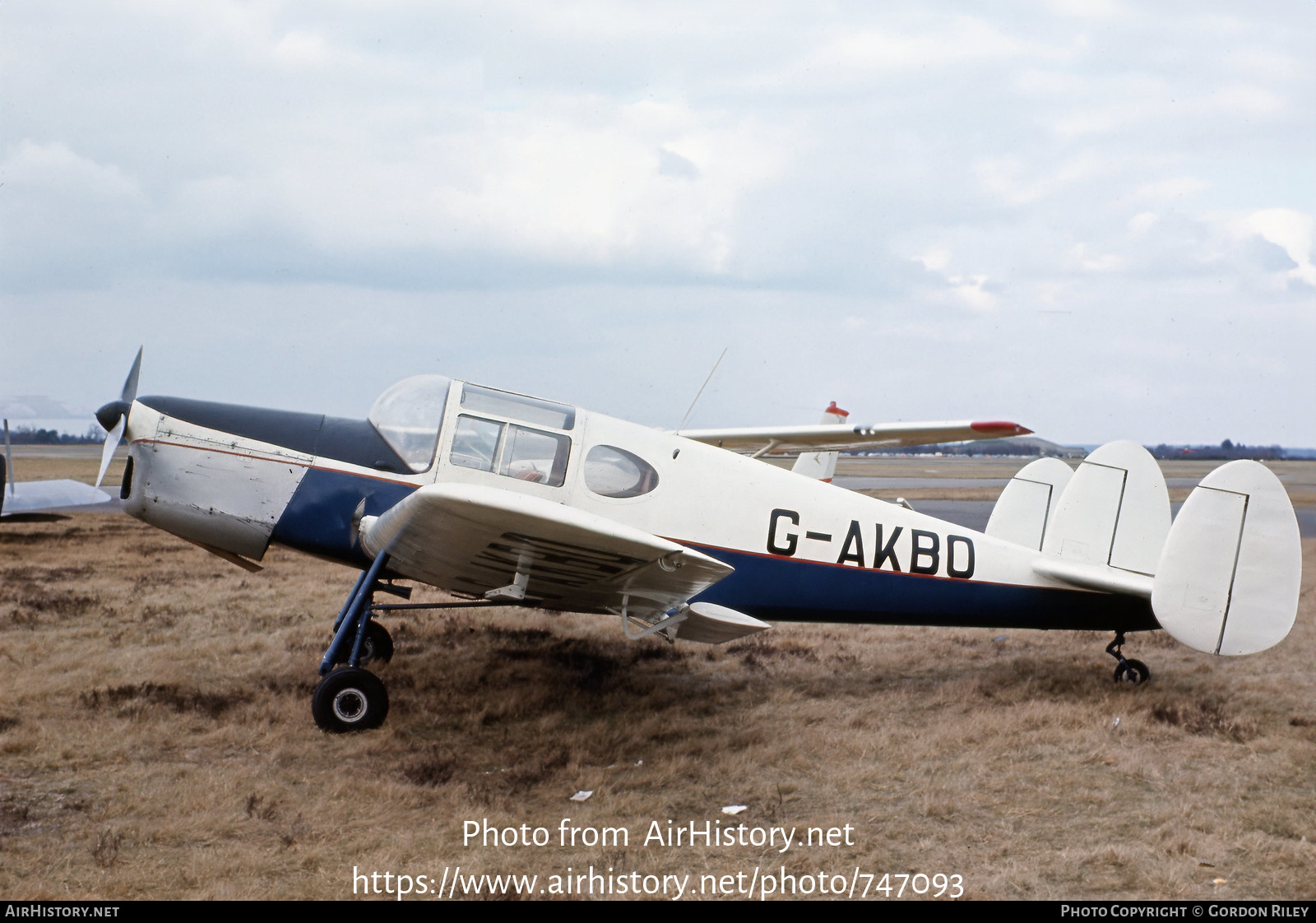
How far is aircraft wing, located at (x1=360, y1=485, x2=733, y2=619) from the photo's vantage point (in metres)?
4.14

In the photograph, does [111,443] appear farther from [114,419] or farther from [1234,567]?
[1234,567]

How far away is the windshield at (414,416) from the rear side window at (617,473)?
106cm

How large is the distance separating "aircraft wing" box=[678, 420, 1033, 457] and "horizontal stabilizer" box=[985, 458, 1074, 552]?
67 centimetres

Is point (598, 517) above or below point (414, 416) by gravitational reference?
below

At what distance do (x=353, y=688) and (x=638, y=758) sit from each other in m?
1.80

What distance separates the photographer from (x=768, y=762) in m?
5.11

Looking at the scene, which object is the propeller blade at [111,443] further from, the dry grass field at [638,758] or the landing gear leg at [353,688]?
the landing gear leg at [353,688]

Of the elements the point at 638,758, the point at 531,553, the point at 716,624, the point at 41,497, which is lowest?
the point at 41,497

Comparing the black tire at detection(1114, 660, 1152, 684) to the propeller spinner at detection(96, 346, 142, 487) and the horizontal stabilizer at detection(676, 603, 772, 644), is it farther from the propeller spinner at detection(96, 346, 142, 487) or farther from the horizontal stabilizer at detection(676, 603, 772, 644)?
the propeller spinner at detection(96, 346, 142, 487)

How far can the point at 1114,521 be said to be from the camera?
6.89 metres

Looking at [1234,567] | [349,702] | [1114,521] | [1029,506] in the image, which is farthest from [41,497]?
[1234,567]

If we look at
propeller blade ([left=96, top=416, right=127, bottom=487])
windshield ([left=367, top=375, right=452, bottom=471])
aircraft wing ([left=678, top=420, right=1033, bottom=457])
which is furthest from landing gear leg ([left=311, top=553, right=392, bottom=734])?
aircraft wing ([left=678, top=420, right=1033, bottom=457])

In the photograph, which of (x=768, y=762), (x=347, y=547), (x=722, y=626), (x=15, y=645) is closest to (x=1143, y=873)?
(x=768, y=762)

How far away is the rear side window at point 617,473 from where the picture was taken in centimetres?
582
